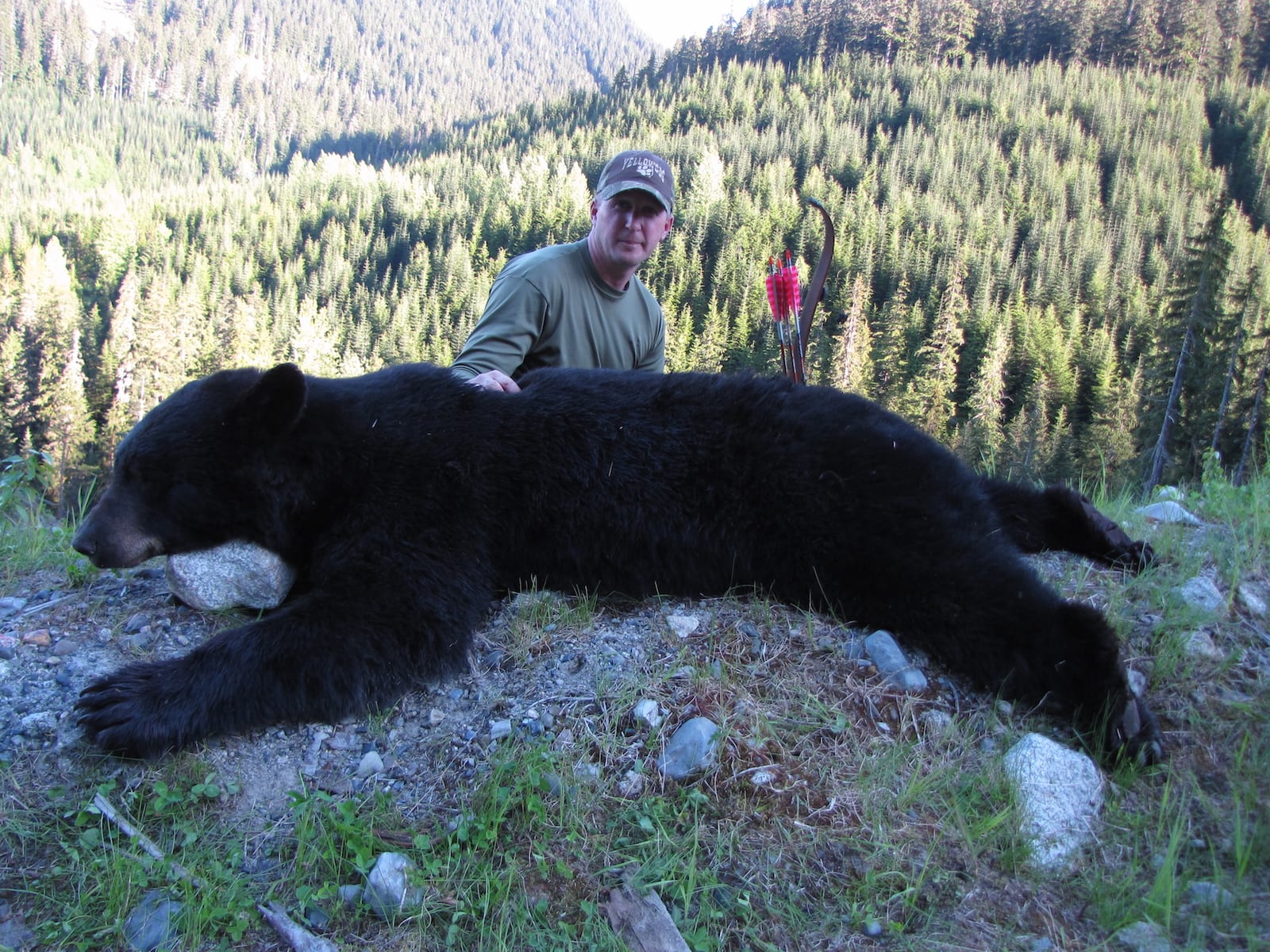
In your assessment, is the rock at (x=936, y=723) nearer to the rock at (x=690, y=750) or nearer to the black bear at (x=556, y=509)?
the black bear at (x=556, y=509)

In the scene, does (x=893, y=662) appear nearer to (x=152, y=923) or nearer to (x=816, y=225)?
(x=152, y=923)

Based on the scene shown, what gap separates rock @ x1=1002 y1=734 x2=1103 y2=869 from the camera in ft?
6.24

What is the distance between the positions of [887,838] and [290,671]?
5.86 ft

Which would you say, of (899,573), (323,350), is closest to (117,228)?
(323,350)

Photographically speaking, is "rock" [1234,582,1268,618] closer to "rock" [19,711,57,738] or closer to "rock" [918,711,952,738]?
"rock" [918,711,952,738]

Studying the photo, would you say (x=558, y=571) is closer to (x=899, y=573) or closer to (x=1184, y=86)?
(x=899, y=573)

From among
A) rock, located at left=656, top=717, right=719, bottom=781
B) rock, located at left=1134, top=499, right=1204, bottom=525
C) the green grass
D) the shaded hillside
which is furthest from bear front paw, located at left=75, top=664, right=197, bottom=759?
the shaded hillside

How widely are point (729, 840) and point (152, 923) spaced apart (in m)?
1.39

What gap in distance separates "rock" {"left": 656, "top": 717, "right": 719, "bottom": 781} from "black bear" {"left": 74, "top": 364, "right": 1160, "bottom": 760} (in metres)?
0.78

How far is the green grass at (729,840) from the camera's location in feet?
5.66

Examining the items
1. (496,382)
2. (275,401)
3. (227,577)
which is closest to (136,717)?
(227,577)

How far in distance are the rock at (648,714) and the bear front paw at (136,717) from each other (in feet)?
4.30

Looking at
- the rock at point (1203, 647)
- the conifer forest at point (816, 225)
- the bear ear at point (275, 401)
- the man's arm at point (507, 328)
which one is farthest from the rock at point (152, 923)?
the conifer forest at point (816, 225)

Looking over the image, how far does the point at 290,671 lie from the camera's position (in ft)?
7.59
